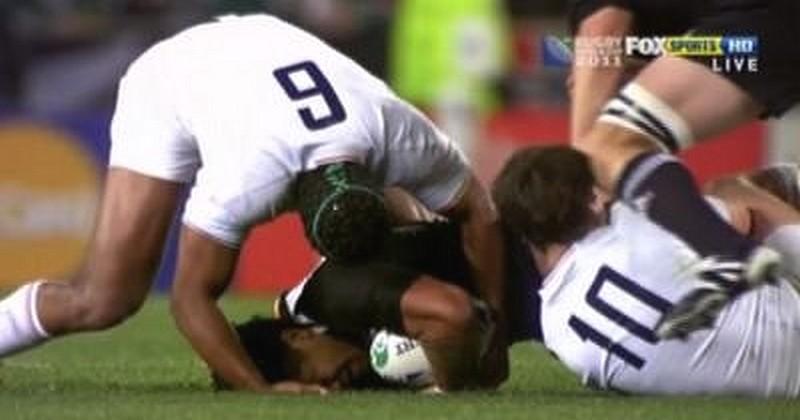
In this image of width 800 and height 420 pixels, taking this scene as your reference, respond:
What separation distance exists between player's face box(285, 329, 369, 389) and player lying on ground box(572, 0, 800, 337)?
1039 millimetres

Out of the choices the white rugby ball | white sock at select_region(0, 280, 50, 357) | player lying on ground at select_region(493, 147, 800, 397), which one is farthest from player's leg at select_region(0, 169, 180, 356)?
player lying on ground at select_region(493, 147, 800, 397)

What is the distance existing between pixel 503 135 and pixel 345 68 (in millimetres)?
6465

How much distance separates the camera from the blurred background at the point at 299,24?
1491cm

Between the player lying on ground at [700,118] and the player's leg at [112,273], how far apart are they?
4.62 feet

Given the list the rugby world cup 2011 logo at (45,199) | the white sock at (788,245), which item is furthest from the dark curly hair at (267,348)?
the rugby world cup 2011 logo at (45,199)

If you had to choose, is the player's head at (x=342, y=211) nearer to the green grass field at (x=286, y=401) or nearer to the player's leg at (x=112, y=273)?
the green grass field at (x=286, y=401)

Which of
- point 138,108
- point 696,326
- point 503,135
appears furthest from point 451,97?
point 696,326

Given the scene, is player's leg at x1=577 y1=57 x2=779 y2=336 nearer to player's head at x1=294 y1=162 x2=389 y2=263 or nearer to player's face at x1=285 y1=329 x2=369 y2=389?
player's head at x1=294 y1=162 x2=389 y2=263

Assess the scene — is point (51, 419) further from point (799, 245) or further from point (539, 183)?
point (799, 245)

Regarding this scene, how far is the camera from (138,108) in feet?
29.2

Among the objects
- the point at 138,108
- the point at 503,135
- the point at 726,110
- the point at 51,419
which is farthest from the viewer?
the point at 503,135

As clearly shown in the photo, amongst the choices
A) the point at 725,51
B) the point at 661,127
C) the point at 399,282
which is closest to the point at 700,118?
the point at 661,127

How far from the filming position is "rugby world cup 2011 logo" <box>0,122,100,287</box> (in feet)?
48.8

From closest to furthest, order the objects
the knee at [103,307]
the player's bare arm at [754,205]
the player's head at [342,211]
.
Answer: the player's head at [342,211], the player's bare arm at [754,205], the knee at [103,307]
